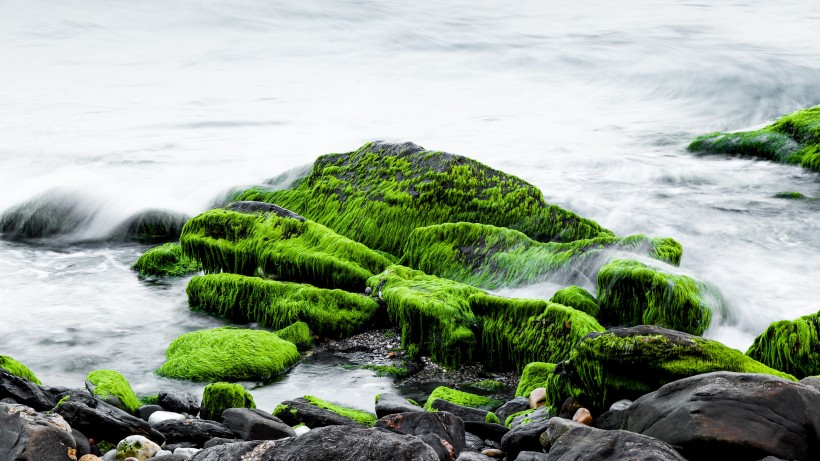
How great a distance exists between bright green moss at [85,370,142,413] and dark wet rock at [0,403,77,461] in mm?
1260

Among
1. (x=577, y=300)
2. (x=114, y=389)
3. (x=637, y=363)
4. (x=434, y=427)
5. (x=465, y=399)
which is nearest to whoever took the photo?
(x=434, y=427)

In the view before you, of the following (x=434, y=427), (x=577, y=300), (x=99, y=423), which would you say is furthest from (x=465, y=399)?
(x=99, y=423)

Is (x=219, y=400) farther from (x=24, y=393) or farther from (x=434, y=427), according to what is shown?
(x=434, y=427)

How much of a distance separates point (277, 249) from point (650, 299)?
3508 mm

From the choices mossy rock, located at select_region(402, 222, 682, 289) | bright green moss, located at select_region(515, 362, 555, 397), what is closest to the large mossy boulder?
mossy rock, located at select_region(402, 222, 682, 289)

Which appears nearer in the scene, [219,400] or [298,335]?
[219,400]

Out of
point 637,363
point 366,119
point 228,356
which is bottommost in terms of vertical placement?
point 228,356

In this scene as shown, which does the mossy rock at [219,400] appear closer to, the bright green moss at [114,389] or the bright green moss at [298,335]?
the bright green moss at [114,389]

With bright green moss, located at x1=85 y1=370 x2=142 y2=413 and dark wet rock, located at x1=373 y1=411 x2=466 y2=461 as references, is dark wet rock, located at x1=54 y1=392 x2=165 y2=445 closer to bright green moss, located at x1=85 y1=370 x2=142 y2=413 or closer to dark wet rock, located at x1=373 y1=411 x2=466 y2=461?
bright green moss, located at x1=85 y1=370 x2=142 y2=413

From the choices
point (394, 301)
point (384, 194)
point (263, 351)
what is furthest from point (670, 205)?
point (263, 351)

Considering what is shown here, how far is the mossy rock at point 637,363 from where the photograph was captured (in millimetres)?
4520

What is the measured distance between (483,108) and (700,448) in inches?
638

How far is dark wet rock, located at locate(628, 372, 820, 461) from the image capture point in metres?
3.54

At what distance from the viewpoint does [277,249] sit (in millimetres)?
8391
